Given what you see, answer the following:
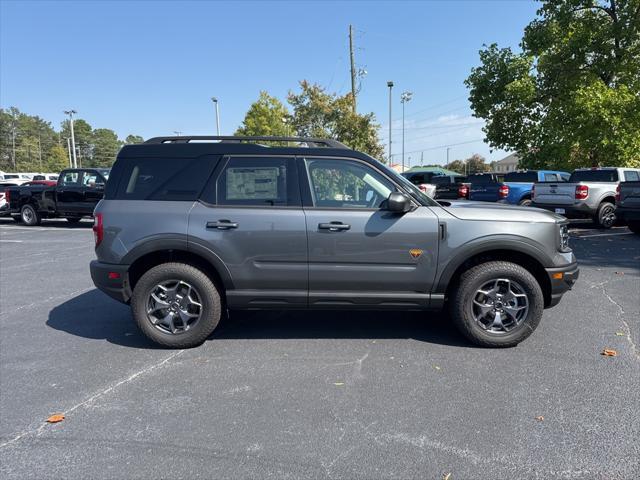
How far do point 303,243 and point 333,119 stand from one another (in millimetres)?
17391

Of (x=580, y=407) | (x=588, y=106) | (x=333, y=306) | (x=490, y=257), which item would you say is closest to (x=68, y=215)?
(x=333, y=306)

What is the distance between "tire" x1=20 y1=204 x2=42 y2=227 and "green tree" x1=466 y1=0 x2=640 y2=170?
19.6 metres

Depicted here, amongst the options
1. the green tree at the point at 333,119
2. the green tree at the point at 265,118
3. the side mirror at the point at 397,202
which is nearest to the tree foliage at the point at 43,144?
the green tree at the point at 265,118

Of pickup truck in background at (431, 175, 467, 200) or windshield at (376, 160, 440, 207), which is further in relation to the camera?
pickup truck in background at (431, 175, 467, 200)

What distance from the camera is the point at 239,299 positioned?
4066 millimetres

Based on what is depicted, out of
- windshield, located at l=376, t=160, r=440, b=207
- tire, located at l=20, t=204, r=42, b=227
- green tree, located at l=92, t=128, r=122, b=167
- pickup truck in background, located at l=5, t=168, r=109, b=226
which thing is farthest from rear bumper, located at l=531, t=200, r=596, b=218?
green tree, located at l=92, t=128, r=122, b=167

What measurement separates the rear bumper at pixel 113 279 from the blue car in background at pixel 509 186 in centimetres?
1305

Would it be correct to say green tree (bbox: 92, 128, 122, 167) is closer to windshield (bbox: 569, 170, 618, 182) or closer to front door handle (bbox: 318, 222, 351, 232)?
windshield (bbox: 569, 170, 618, 182)

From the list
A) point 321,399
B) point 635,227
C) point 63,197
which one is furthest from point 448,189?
point 321,399

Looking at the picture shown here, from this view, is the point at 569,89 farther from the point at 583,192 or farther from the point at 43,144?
the point at 43,144

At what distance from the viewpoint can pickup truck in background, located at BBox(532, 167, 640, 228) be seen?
11.8 m

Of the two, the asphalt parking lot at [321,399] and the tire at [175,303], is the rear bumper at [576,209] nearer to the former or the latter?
the asphalt parking lot at [321,399]

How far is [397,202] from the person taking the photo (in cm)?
379

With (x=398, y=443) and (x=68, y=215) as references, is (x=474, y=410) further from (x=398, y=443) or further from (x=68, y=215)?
(x=68, y=215)
